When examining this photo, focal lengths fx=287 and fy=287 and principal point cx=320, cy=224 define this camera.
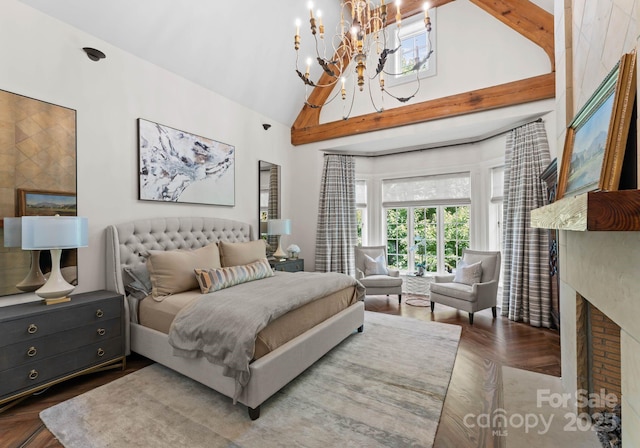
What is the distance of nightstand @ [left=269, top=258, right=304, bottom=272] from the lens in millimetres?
4273

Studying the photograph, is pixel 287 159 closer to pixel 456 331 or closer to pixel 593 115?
pixel 456 331

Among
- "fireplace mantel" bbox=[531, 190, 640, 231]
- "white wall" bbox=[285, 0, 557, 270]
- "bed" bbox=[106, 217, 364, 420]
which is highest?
"white wall" bbox=[285, 0, 557, 270]

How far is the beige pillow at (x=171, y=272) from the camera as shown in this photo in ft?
8.80

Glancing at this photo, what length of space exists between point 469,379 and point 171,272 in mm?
2816

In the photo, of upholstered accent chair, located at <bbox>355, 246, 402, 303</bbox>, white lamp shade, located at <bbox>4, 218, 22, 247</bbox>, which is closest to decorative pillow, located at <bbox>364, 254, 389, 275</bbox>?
upholstered accent chair, located at <bbox>355, 246, 402, 303</bbox>

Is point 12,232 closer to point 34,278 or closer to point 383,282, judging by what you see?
point 34,278

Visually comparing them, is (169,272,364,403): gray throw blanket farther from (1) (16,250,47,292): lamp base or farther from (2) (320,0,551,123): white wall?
(2) (320,0,551,123): white wall

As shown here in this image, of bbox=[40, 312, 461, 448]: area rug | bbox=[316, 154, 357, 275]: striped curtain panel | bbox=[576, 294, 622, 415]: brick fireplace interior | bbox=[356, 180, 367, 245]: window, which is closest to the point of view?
bbox=[576, 294, 622, 415]: brick fireplace interior

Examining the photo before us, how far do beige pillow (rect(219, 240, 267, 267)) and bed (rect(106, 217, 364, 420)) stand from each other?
45 centimetres

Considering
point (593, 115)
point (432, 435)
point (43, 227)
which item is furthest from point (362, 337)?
point (43, 227)

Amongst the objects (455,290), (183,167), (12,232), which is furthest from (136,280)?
(455,290)

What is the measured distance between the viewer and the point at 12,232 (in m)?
2.26

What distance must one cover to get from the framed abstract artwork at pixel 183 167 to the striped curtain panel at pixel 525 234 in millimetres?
3946

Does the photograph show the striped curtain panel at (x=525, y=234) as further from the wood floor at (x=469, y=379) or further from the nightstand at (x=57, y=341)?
the nightstand at (x=57, y=341)
